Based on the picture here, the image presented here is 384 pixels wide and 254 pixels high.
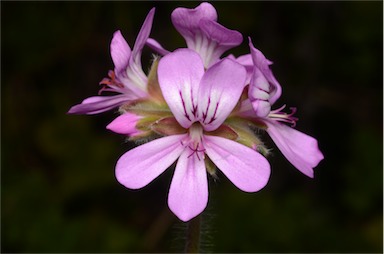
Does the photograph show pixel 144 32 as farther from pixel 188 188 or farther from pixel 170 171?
pixel 170 171

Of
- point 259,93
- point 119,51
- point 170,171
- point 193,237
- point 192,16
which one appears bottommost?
point 170,171

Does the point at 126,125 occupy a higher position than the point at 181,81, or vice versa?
the point at 181,81

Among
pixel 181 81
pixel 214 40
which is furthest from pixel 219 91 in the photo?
pixel 214 40

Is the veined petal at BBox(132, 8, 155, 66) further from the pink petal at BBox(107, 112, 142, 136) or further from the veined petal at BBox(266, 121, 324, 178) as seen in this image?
the veined petal at BBox(266, 121, 324, 178)

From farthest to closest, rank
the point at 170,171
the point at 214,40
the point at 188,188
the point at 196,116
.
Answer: the point at 170,171 < the point at 214,40 < the point at 196,116 < the point at 188,188

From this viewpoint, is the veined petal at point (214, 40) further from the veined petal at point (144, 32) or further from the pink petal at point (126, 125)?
the pink petal at point (126, 125)

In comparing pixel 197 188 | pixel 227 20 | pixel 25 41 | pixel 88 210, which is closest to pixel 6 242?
pixel 88 210

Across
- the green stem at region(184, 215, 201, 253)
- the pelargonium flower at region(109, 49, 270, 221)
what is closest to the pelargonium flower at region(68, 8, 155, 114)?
the pelargonium flower at region(109, 49, 270, 221)

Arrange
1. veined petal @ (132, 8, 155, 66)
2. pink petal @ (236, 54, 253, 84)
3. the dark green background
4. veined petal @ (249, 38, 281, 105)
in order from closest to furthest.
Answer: veined petal @ (249, 38, 281, 105)
veined petal @ (132, 8, 155, 66)
pink petal @ (236, 54, 253, 84)
the dark green background
